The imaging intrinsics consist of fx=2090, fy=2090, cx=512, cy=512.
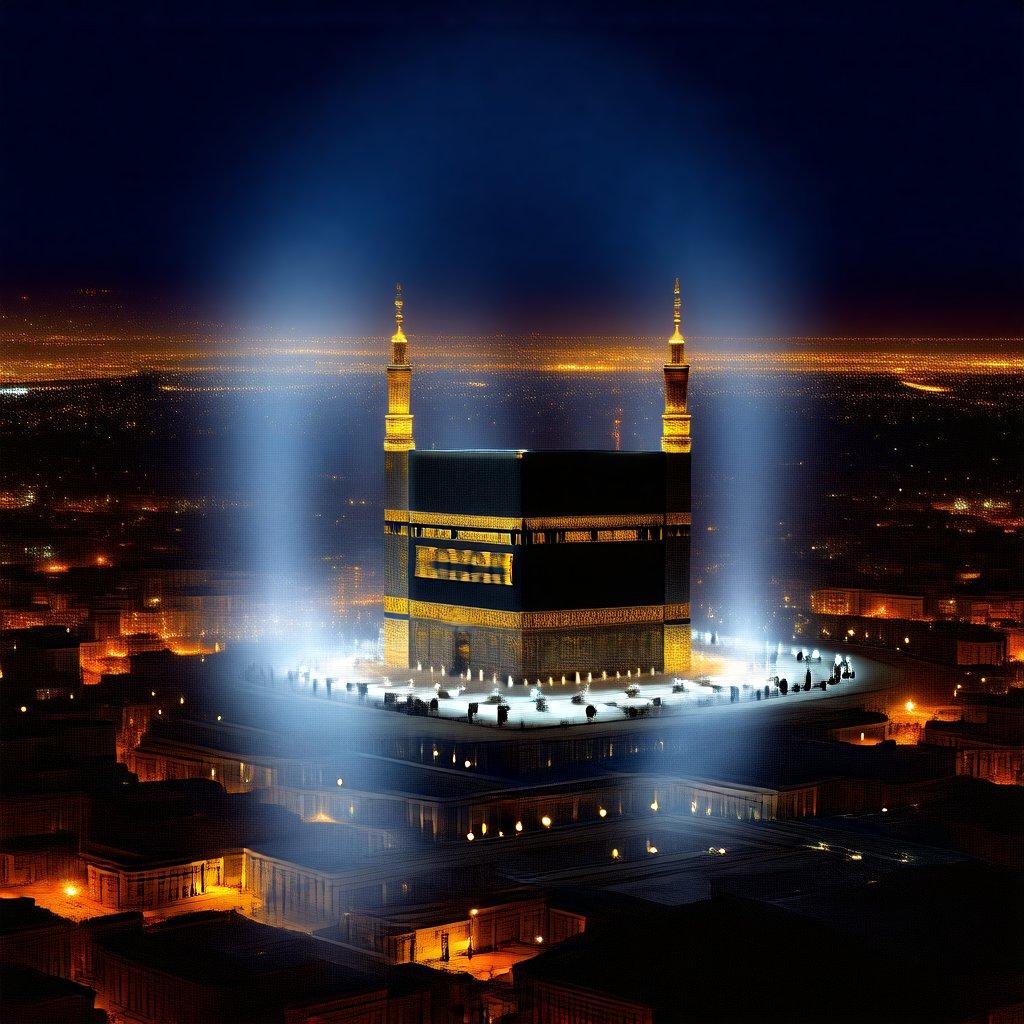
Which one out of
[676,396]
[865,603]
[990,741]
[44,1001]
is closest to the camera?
[44,1001]

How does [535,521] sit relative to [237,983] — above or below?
above

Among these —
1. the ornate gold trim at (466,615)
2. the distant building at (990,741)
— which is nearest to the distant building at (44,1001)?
the ornate gold trim at (466,615)

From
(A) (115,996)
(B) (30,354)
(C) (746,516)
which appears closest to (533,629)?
(A) (115,996)

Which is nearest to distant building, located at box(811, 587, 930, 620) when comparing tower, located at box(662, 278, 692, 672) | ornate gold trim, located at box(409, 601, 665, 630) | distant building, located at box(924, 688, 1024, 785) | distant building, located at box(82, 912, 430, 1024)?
distant building, located at box(924, 688, 1024, 785)

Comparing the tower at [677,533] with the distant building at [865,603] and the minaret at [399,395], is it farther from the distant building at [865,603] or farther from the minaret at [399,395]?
the distant building at [865,603]

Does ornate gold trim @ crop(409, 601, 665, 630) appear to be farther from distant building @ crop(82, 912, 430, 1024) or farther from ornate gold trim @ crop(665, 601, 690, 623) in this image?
distant building @ crop(82, 912, 430, 1024)

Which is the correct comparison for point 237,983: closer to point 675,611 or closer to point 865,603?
point 675,611

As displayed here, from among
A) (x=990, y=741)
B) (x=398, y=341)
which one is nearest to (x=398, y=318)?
(x=398, y=341)
